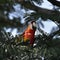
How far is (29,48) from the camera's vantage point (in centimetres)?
335

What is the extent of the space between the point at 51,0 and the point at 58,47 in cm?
100

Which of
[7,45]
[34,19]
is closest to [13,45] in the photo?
[7,45]

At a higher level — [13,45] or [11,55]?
[13,45]

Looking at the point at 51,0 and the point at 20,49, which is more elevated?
the point at 51,0

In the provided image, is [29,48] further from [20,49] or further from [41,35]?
[41,35]

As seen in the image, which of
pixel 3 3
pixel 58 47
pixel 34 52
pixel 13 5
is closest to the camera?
pixel 3 3

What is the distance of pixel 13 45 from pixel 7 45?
82 millimetres

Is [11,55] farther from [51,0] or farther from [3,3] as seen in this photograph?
[3,3]

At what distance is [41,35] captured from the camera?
3676 millimetres

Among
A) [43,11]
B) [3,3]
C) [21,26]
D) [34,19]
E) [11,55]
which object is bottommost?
[11,55]

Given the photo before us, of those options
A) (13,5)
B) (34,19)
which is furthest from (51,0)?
(13,5)

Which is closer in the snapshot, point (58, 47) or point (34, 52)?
point (58, 47)

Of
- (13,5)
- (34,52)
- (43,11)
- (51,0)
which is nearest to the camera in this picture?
(13,5)

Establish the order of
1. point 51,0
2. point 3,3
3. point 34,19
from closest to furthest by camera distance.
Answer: point 3,3 < point 34,19 < point 51,0
